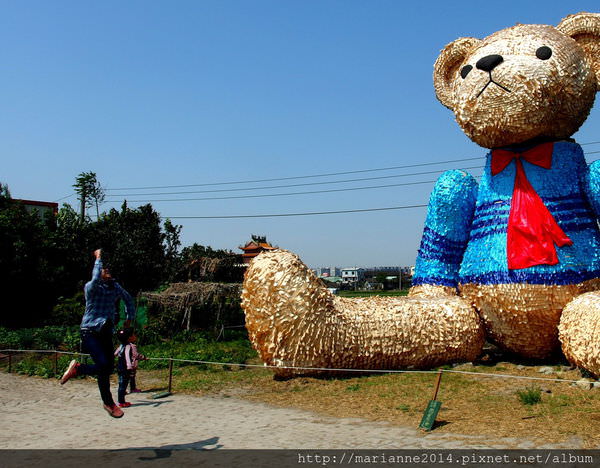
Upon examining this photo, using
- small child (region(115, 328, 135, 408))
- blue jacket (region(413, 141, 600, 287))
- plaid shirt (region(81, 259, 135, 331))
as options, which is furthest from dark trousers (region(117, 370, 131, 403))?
blue jacket (region(413, 141, 600, 287))

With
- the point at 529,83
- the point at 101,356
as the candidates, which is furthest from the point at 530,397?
the point at 101,356

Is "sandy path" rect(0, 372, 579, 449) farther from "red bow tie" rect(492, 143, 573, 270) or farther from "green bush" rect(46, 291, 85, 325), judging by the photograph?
"green bush" rect(46, 291, 85, 325)

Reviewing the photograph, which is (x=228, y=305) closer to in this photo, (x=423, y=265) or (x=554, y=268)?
(x=423, y=265)

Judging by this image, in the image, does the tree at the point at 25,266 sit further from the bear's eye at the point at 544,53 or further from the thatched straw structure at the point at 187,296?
the bear's eye at the point at 544,53

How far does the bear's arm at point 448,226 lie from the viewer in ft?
20.9

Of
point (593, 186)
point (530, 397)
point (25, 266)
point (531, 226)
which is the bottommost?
point (530, 397)

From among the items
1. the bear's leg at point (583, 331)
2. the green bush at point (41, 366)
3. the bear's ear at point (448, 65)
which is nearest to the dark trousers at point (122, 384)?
the green bush at point (41, 366)

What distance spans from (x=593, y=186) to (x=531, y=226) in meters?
0.79

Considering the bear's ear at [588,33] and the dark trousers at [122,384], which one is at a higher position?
the bear's ear at [588,33]

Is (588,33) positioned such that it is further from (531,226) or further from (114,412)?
(114,412)

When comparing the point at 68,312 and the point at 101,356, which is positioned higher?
the point at 68,312

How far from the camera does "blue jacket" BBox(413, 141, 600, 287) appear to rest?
218 inches

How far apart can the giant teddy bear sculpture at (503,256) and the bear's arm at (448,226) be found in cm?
22

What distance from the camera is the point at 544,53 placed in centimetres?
555
